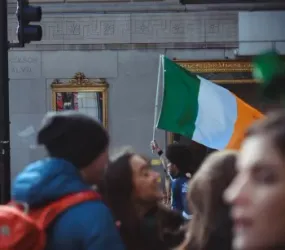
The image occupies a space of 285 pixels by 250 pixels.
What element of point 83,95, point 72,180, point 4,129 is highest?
point 83,95

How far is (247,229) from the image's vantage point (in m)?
1.61

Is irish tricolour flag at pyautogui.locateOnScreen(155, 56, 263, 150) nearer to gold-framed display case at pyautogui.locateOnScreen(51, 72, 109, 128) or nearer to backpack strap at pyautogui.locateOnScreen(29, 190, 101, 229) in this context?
backpack strap at pyautogui.locateOnScreen(29, 190, 101, 229)

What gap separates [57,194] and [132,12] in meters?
12.5

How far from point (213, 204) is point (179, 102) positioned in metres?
4.73

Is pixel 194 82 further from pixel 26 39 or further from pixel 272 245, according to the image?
pixel 272 245

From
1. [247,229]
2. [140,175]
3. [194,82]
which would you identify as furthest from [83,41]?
[247,229]

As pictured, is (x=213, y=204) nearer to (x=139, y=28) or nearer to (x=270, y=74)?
(x=270, y=74)

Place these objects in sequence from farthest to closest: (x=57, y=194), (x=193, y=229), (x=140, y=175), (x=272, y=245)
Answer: (x=140, y=175) → (x=193, y=229) → (x=57, y=194) → (x=272, y=245)

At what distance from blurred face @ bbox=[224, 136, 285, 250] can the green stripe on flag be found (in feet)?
19.8

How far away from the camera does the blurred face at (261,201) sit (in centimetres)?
158

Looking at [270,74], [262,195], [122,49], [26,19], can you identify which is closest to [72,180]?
[270,74]

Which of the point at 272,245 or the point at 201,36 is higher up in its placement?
the point at 201,36

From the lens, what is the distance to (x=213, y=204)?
10.5ft

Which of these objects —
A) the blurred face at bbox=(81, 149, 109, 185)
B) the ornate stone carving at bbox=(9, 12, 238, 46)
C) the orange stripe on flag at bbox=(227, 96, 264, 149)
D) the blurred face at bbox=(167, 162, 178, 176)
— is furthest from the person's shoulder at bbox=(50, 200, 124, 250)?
the ornate stone carving at bbox=(9, 12, 238, 46)
